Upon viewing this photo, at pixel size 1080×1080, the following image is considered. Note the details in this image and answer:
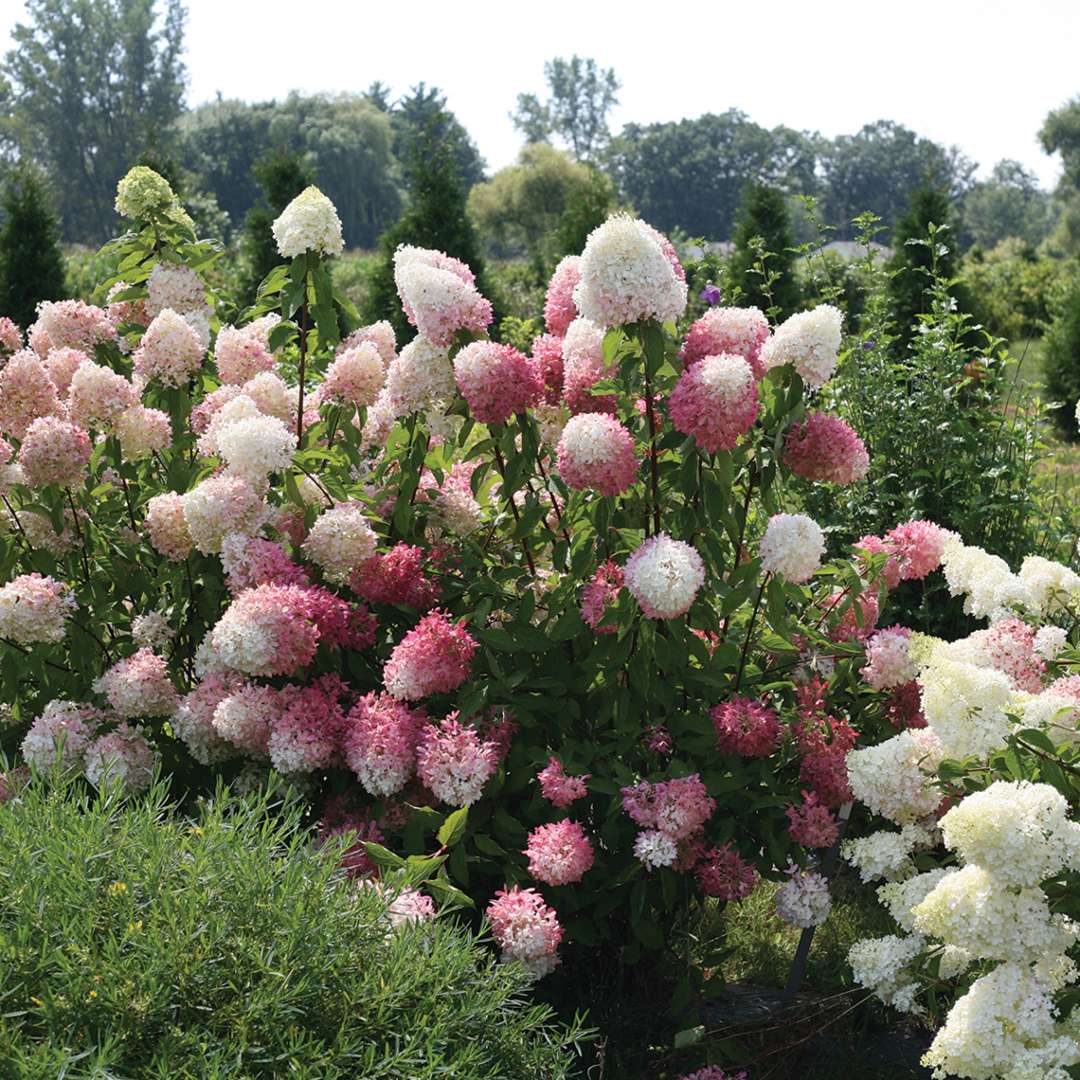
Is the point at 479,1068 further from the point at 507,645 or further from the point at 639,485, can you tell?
the point at 639,485

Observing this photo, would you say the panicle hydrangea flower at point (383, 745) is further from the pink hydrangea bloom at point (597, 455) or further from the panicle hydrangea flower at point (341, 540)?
the pink hydrangea bloom at point (597, 455)

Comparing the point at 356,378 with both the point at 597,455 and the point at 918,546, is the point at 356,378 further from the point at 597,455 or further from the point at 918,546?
the point at 918,546

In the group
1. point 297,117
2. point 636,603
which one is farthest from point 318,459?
point 297,117

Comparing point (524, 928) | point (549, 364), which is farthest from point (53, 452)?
point (524, 928)

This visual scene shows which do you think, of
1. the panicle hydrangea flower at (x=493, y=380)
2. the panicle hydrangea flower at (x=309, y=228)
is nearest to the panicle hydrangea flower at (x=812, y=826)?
the panicle hydrangea flower at (x=493, y=380)

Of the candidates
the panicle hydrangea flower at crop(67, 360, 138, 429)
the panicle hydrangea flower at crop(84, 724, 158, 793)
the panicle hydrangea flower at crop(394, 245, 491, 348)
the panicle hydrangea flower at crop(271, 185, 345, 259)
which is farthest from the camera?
the panicle hydrangea flower at crop(67, 360, 138, 429)

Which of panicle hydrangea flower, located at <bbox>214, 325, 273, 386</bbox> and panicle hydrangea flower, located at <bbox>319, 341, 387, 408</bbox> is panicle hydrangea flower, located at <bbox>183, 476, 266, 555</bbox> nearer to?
panicle hydrangea flower, located at <bbox>319, 341, 387, 408</bbox>

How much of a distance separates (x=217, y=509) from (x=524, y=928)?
111cm

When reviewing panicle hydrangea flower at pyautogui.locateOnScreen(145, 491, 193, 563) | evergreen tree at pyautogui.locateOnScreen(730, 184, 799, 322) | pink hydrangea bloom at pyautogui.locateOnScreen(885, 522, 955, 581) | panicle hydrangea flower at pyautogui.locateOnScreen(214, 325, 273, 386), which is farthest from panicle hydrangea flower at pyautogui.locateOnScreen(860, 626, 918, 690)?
evergreen tree at pyautogui.locateOnScreen(730, 184, 799, 322)

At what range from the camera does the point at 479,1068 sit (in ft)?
6.41

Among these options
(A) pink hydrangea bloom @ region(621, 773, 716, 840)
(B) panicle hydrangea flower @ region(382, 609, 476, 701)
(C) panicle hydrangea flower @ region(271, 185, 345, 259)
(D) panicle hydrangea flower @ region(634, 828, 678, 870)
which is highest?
(C) panicle hydrangea flower @ region(271, 185, 345, 259)

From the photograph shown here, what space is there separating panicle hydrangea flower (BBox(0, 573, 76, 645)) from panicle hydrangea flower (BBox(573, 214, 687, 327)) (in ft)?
4.74

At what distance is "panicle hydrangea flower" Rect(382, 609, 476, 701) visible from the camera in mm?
2631

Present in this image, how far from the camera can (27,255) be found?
11484 millimetres
